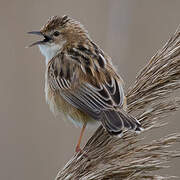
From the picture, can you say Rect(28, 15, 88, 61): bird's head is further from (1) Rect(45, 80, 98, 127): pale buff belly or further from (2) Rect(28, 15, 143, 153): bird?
(1) Rect(45, 80, 98, 127): pale buff belly

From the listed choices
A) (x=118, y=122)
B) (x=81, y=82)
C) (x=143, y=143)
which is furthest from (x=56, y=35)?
(x=143, y=143)

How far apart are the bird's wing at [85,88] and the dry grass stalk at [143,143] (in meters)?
0.18

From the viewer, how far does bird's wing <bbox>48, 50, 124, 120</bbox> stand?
12.4 ft

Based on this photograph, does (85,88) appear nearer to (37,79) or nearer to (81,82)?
(81,82)

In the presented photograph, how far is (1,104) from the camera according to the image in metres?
6.45

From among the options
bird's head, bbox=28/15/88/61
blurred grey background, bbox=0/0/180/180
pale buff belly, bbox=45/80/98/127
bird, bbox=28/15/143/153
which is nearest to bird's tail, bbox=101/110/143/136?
bird, bbox=28/15/143/153

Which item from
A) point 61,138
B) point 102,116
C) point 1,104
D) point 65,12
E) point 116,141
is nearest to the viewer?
point 116,141

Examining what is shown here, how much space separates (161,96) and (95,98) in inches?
25.3

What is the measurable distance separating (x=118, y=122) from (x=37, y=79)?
127 inches

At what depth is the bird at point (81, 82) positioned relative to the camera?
3.68 metres

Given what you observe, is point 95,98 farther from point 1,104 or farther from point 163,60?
point 1,104

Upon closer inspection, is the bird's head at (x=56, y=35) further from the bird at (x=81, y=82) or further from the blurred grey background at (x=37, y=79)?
the blurred grey background at (x=37, y=79)

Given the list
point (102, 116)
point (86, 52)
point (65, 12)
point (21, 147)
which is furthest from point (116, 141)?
point (65, 12)

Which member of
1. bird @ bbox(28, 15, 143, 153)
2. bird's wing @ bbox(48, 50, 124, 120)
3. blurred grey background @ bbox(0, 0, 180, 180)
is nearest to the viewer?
bird @ bbox(28, 15, 143, 153)
